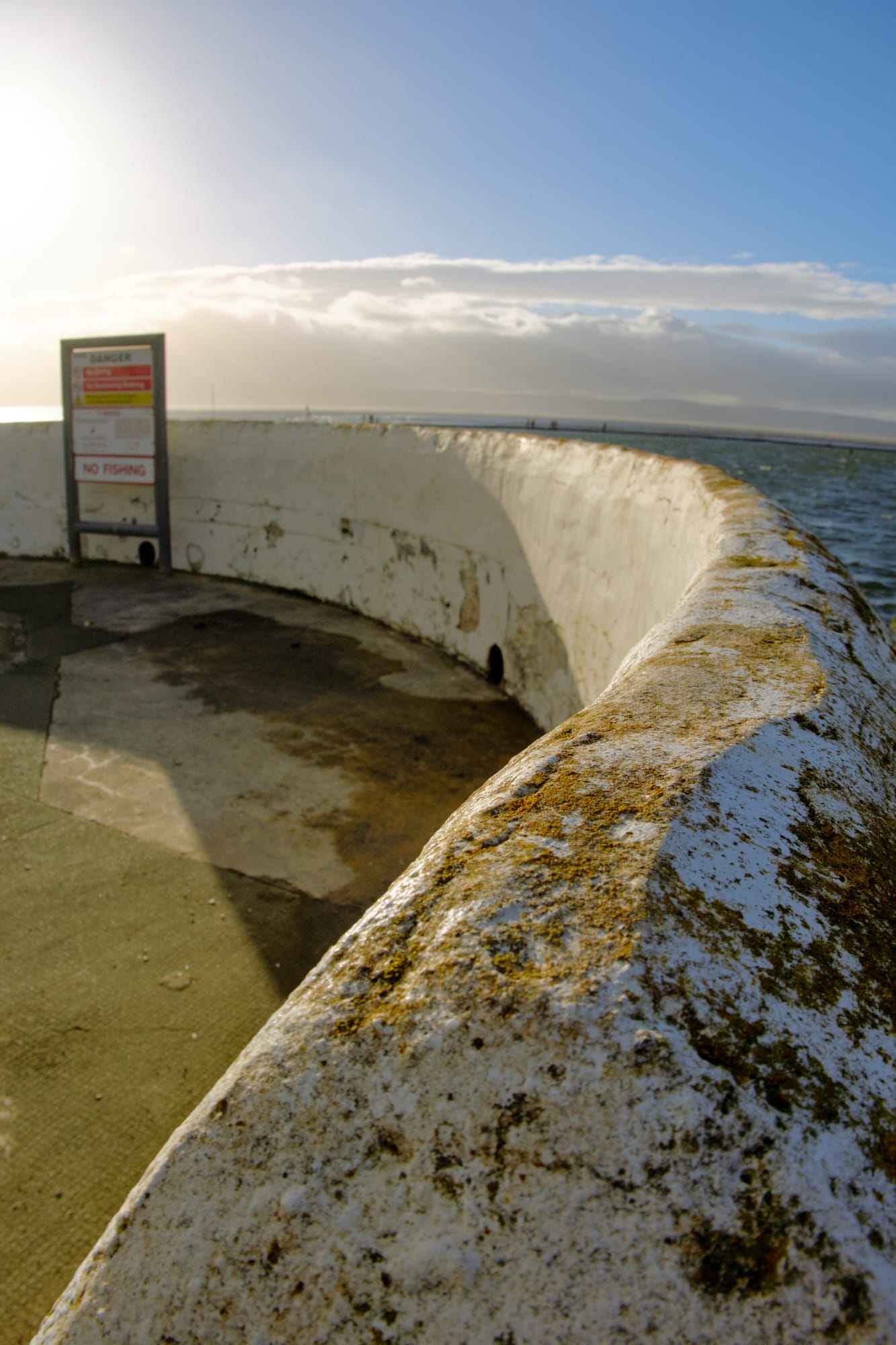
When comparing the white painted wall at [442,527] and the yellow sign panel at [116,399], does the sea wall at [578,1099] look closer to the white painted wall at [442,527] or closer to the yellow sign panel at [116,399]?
the white painted wall at [442,527]

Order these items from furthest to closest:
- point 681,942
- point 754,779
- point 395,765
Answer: point 395,765
point 754,779
point 681,942

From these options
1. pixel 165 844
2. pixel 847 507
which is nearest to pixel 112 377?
pixel 165 844

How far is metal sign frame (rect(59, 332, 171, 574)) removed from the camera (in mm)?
7422

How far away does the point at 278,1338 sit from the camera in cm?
61

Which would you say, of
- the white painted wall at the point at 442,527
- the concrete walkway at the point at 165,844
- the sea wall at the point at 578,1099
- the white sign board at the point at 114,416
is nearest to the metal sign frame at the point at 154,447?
the white sign board at the point at 114,416

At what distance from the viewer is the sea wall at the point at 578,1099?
1.92 feet

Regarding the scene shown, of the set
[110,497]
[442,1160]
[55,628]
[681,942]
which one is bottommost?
[55,628]

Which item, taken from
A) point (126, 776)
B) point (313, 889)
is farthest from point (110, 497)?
point (313, 889)

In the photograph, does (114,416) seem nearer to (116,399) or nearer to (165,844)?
(116,399)

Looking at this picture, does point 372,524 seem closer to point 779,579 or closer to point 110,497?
point 110,497

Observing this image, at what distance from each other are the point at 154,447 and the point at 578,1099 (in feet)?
24.9

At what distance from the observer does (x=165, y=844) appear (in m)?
3.07

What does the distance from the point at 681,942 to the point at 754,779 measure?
0.32m

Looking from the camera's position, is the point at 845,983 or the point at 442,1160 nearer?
the point at 442,1160
